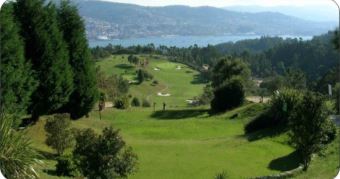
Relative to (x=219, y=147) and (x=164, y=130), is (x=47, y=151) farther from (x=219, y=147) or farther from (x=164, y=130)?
(x=164, y=130)

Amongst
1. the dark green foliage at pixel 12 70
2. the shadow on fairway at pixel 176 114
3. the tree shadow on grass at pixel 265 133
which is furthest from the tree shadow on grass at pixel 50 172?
the shadow on fairway at pixel 176 114

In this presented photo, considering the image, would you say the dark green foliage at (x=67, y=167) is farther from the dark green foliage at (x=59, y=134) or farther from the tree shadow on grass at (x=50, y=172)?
the dark green foliage at (x=59, y=134)

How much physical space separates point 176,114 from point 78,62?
17700 mm

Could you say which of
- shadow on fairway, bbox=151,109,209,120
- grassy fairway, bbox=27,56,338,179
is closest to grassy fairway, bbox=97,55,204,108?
shadow on fairway, bbox=151,109,209,120

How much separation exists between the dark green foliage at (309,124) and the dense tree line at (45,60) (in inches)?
422

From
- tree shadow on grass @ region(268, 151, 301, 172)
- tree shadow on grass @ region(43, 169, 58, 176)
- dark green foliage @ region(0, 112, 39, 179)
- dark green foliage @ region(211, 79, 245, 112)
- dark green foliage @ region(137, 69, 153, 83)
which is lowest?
dark green foliage @ region(137, 69, 153, 83)

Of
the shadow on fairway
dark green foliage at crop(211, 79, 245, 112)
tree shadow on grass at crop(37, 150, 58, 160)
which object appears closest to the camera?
tree shadow on grass at crop(37, 150, 58, 160)

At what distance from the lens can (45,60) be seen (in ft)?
88.2

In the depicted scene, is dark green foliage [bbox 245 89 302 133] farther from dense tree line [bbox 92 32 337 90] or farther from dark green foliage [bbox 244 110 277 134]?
dense tree line [bbox 92 32 337 90]

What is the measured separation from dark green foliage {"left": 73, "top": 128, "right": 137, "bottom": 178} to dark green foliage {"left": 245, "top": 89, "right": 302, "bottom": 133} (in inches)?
642

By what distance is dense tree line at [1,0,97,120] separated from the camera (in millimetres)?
21188

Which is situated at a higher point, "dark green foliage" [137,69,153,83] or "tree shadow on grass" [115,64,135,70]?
"tree shadow on grass" [115,64,135,70]

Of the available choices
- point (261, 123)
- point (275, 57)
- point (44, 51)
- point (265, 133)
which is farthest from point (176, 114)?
point (275, 57)

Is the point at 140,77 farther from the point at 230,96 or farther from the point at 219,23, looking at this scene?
the point at 230,96
